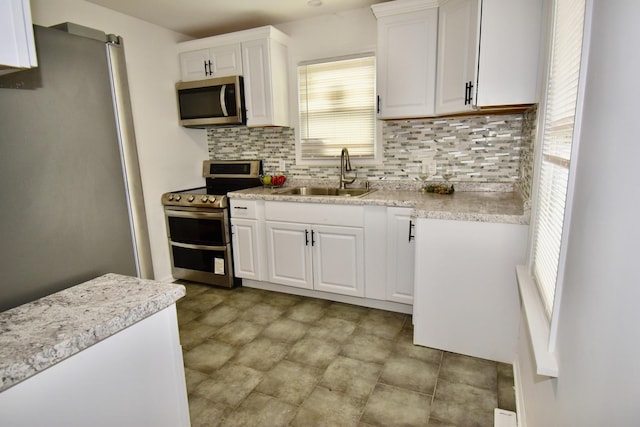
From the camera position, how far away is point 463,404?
1.84 metres

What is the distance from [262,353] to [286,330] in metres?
0.32

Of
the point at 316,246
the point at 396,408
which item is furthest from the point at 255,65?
the point at 396,408

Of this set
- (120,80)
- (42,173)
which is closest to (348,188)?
(120,80)

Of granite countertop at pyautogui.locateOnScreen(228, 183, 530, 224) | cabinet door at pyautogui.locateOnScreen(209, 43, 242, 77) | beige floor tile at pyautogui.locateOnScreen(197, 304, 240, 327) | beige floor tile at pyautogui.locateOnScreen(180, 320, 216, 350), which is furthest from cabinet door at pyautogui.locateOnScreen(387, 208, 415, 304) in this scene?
cabinet door at pyautogui.locateOnScreen(209, 43, 242, 77)

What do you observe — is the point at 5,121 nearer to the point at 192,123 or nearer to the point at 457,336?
the point at 457,336

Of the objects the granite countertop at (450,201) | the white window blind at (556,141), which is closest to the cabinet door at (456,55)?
the granite countertop at (450,201)

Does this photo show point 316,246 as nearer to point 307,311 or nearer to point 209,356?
point 307,311

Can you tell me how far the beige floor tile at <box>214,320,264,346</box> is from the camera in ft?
8.22

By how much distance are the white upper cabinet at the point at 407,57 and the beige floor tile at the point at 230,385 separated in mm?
2158

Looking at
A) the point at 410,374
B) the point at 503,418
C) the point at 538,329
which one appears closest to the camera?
the point at 538,329

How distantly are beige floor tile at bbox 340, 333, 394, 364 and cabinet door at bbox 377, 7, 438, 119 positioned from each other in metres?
1.72

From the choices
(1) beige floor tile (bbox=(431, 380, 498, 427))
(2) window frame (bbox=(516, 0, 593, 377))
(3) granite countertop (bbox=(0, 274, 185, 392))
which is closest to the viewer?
(3) granite countertop (bbox=(0, 274, 185, 392))

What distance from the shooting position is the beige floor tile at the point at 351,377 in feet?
6.45

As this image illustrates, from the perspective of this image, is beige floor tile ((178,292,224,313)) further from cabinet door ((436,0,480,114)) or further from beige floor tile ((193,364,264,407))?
cabinet door ((436,0,480,114))
